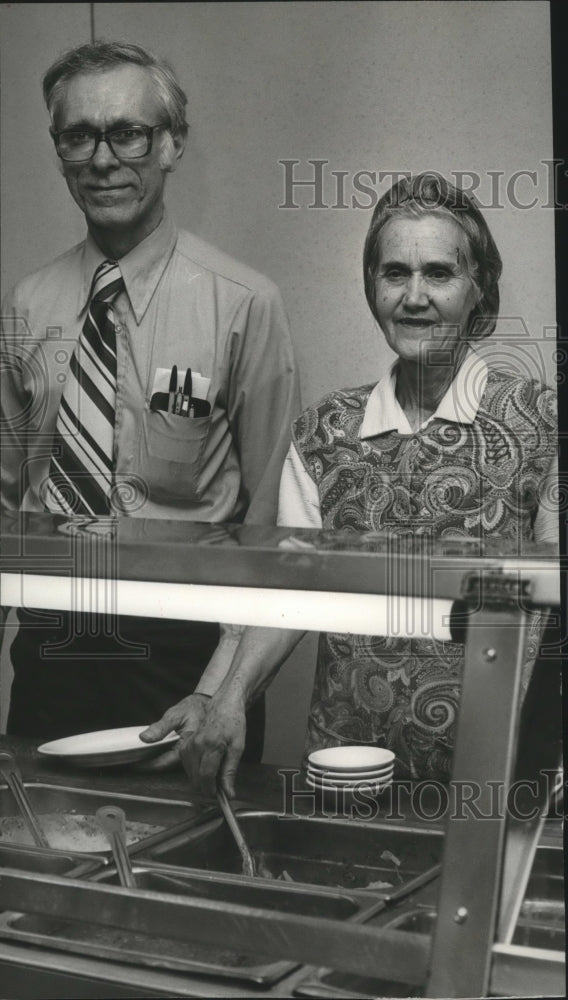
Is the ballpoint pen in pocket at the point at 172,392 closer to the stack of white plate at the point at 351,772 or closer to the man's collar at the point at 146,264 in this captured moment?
the man's collar at the point at 146,264

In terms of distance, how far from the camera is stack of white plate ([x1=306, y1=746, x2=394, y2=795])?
1586 mm

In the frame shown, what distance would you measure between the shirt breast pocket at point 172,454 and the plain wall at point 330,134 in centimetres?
32

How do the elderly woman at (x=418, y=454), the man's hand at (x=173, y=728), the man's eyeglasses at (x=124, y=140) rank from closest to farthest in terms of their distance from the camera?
the man's hand at (x=173, y=728) < the elderly woman at (x=418, y=454) < the man's eyeglasses at (x=124, y=140)

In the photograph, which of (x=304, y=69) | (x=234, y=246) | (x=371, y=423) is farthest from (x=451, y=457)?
(x=304, y=69)

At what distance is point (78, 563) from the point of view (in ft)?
4.69

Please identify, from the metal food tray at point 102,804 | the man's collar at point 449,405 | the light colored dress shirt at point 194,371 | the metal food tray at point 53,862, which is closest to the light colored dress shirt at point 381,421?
the man's collar at point 449,405

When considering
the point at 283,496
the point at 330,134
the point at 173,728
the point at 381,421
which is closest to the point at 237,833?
the point at 173,728

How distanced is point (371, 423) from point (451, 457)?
20 cm

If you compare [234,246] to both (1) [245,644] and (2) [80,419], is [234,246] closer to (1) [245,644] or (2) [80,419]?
(2) [80,419]

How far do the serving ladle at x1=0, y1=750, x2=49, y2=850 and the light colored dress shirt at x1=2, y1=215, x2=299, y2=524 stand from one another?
1.32 metres

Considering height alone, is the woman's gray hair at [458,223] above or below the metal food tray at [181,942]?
above

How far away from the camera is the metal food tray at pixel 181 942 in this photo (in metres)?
1.27

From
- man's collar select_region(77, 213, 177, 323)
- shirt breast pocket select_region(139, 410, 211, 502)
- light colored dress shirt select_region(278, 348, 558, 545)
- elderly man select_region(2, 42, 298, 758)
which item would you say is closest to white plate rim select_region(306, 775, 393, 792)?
light colored dress shirt select_region(278, 348, 558, 545)

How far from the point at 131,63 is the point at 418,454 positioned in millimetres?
1319
